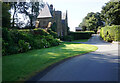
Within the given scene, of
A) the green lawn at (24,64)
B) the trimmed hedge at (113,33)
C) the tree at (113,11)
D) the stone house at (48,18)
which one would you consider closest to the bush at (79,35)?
the stone house at (48,18)

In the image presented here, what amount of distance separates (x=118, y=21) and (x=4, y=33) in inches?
1420

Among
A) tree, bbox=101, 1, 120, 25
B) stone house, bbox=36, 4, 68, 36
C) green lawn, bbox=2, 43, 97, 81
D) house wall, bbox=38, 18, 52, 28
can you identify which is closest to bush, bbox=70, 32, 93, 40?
stone house, bbox=36, 4, 68, 36

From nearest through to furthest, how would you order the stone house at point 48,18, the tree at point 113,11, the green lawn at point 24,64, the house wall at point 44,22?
the green lawn at point 24,64, the tree at point 113,11, the stone house at point 48,18, the house wall at point 44,22

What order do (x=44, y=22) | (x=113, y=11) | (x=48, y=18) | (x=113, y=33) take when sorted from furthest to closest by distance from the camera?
(x=44, y=22), (x=48, y=18), (x=113, y=11), (x=113, y=33)

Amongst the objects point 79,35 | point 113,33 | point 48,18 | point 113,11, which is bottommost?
point 79,35

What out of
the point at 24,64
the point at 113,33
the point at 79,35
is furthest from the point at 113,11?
the point at 24,64

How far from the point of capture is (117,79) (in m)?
4.95

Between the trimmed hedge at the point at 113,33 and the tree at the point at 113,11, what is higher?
the tree at the point at 113,11

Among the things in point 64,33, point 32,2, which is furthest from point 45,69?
point 32,2

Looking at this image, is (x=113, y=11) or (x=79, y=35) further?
(x=79, y=35)

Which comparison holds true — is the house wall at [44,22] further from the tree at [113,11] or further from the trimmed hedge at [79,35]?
the tree at [113,11]

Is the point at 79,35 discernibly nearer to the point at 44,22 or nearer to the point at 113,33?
the point at 44,22

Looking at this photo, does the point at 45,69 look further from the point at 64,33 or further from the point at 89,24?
the point at 89,24

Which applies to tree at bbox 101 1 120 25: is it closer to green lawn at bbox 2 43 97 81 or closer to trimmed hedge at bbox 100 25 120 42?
trimmed hedge at bbox 100 25 120 42
